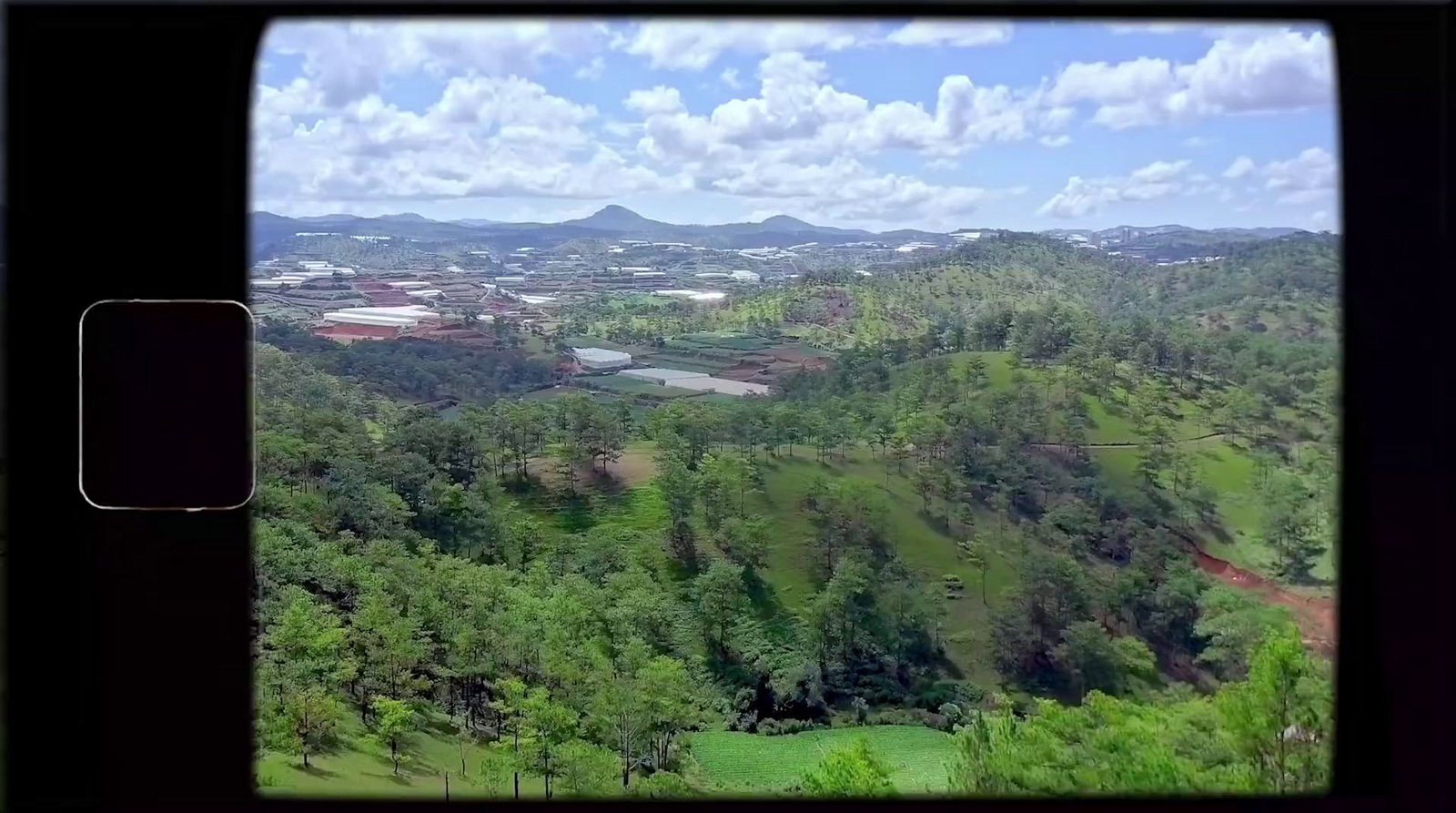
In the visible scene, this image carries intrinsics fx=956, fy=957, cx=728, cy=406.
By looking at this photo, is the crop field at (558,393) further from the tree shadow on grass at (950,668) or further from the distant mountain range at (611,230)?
the tree shadow on grass at (950,668)

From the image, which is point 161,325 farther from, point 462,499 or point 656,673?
point 656,673

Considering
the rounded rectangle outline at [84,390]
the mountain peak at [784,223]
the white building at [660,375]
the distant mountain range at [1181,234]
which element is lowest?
the rounded rectangle outline at [84,390]

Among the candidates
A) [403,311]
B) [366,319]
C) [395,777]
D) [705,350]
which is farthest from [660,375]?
[395,777]

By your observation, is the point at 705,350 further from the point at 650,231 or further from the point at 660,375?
the point at 650,231

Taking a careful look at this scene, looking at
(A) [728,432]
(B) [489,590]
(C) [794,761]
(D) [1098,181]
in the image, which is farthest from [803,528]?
(D) [1098,181]

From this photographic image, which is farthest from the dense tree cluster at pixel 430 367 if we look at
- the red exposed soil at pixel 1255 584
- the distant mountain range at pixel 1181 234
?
the red exposed soil at pixel 1255 584

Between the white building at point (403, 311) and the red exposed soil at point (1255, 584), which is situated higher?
the white building at point (403, 311)

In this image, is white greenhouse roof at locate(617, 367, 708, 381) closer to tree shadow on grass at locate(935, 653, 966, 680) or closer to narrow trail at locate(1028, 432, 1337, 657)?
narrow trail at locate(1028, 432, 1337, 657)
